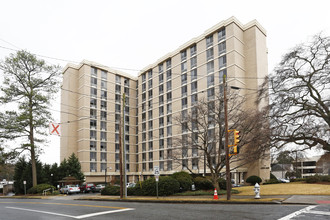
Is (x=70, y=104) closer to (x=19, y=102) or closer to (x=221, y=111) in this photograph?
(x=19, y=102)

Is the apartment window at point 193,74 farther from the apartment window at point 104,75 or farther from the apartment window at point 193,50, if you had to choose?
the apartment window at point 104,75

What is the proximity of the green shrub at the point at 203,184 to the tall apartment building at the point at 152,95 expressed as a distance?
2308 cm

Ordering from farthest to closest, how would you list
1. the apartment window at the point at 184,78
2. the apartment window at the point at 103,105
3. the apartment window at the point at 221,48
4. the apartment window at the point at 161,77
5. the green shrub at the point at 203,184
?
the apartment window at the point at 103,105, the apartment window at the point at 161,77, the apartment window at the point at 184,78, the apartment window at the point at 221,48, the green shrub at the point at 203,184

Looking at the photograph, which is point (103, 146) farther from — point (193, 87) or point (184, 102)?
point (193, 87)

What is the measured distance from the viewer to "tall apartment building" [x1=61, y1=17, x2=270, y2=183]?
171 ft

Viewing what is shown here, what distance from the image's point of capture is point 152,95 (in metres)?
69.4

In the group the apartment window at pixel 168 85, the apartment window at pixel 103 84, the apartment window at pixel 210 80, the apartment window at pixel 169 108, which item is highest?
the apartment window at pixel 103 84

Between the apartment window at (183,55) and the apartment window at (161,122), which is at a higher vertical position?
the apartment window at (183,55)

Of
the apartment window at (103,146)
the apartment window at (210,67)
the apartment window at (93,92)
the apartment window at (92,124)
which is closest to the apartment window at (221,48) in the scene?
the apartment window at (210,67)

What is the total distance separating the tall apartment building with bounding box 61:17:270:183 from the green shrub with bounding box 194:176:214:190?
23077 millimetres

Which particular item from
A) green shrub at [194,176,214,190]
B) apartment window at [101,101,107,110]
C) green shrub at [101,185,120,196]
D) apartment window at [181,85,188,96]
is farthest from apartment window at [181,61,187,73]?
green shrub at [194,176,214,190]

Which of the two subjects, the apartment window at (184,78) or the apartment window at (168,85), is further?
the apartment window at (168,85)

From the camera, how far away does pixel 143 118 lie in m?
72.6

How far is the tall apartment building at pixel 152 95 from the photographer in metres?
52.1
